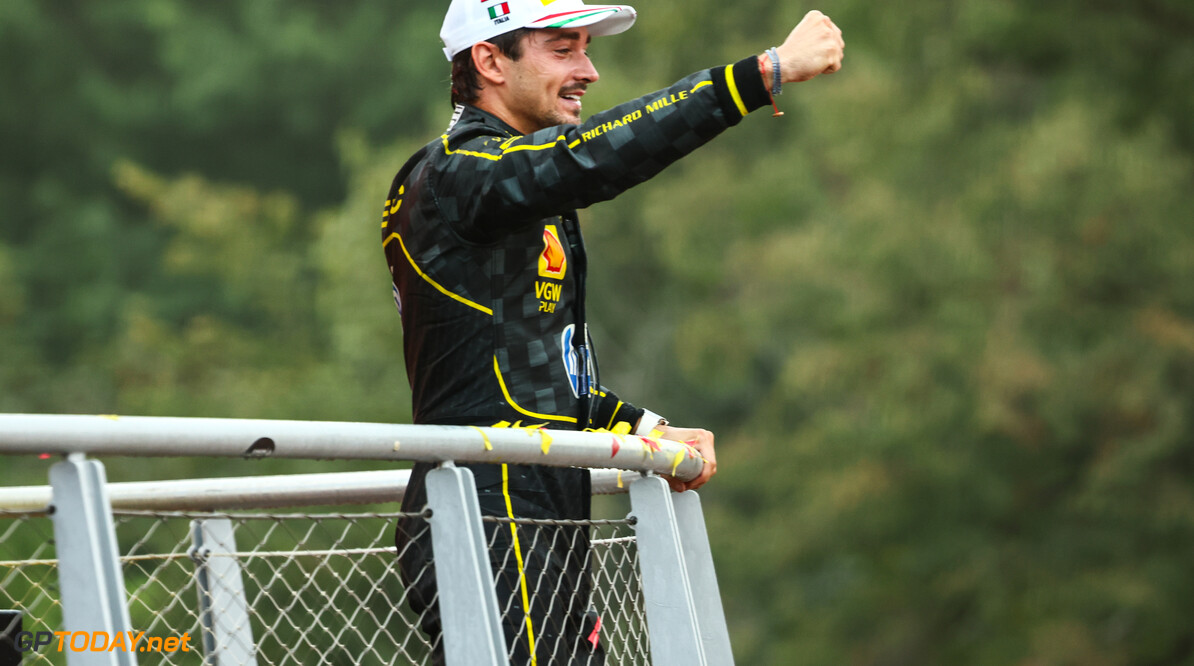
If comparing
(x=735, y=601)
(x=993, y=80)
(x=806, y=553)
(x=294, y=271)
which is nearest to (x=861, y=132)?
(x=993, y=80)

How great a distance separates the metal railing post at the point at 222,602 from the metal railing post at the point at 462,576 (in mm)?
648

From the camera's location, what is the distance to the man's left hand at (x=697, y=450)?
114 inches

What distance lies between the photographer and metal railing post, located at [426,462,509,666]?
6.94 feet

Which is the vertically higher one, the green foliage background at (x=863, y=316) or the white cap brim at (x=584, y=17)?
the green foliage background at (x=863, y=316)

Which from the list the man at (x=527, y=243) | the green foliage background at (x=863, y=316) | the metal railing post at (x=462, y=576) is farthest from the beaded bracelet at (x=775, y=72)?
the green foliage background at (x=863, y=316)

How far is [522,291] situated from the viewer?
2.86m

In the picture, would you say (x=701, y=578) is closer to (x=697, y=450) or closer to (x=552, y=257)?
(x=697, y=450)

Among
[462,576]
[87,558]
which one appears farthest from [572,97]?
[87,558]

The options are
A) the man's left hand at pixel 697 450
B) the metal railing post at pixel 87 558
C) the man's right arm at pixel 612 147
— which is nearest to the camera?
the metal railing post at pixel 87 558

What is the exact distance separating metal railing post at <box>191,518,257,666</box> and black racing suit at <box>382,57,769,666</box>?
321 millimetres

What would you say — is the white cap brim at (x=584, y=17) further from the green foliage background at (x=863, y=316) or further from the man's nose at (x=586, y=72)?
the green foliage background at (x=863, y=316)

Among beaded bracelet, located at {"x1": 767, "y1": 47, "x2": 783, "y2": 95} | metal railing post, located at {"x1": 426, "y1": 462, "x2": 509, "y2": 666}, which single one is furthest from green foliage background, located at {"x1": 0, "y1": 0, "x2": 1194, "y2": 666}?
metal railing post, located at {"x1": 426, "y1": 462, "x2": 509, "y2": 666}

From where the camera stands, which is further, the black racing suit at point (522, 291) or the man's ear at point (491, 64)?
the man's ear at point (491, 64)

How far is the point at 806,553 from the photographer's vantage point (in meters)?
17.3
